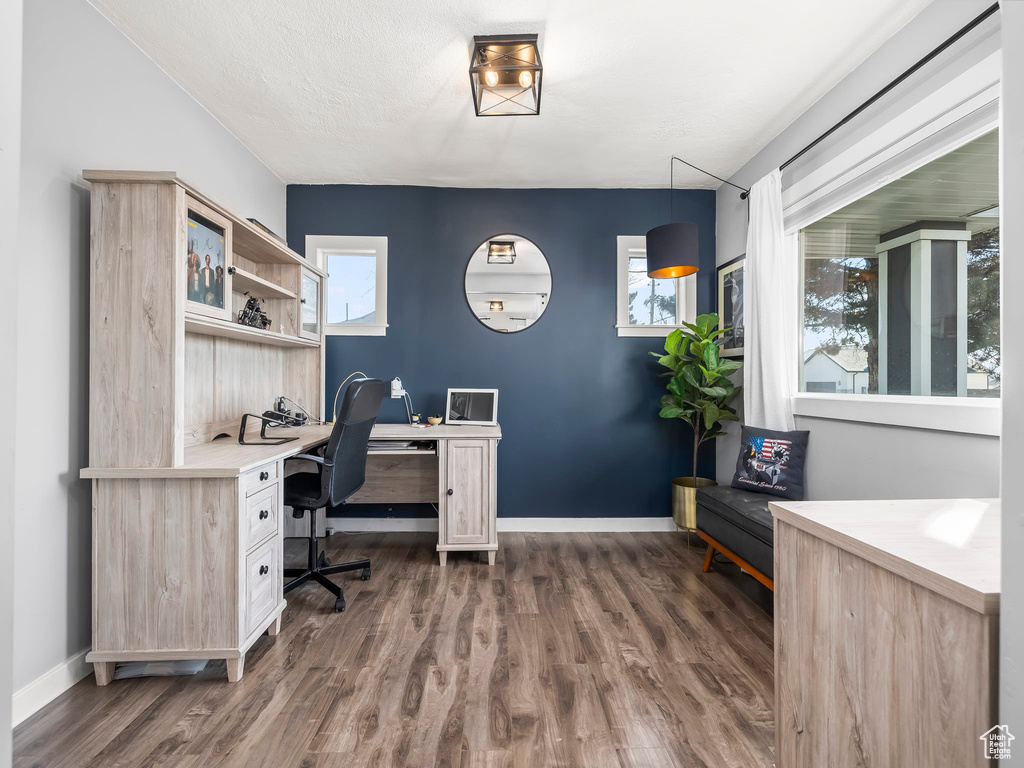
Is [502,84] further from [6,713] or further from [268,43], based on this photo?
[6,713]

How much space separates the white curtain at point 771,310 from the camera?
9.13 ft

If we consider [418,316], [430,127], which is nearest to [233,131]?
[430,127]

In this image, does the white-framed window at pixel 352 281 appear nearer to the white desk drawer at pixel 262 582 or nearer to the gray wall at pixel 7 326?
the white desk drawer at pixel 262 582

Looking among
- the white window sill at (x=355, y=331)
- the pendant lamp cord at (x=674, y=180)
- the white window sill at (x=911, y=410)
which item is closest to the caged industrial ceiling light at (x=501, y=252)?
the white window sill at (x=355, y=331)

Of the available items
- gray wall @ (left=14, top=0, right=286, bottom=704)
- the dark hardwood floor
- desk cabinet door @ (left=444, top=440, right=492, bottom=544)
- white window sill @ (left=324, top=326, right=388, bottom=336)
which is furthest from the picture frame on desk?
gray wall @ (left=14, top=0, right=286, bottom=704)

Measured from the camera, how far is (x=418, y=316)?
12.1 ft

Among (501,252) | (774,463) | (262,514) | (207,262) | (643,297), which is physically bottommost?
(262,514)

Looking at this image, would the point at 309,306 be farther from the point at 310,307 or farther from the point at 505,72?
the point at 505,72

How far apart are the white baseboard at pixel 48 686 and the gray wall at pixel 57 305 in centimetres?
2

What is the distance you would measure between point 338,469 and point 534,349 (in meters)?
1.83

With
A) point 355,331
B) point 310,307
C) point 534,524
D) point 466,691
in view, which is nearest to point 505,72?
point 310,307

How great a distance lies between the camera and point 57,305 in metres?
1.71

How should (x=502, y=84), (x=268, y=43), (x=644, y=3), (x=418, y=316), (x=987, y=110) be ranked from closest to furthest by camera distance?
(x=987, y=110)
(x=644, y=3)
(x=268, y=43)
(x=502, y=84)
(x=418, y=316)

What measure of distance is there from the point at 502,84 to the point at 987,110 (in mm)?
1878
